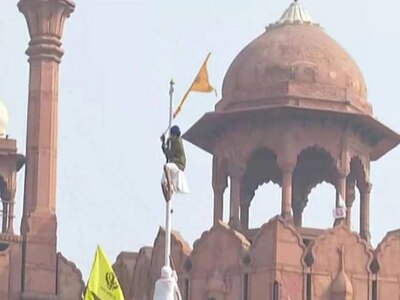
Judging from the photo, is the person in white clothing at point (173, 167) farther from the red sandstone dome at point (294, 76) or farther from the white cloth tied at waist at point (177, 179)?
the red sandstone dome at point (294, 76)

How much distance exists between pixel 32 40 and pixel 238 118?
4.22 m

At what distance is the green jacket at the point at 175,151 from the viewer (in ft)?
108

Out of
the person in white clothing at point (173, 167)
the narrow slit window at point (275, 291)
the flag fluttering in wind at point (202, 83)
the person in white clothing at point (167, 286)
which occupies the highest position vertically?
the flag fluttering in wind at point (202, 83)

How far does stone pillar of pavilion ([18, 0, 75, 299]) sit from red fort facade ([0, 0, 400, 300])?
19 millimetres

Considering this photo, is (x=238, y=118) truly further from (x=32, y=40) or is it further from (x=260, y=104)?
(x=32, y=40)

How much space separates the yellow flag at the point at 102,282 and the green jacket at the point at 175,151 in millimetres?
4745

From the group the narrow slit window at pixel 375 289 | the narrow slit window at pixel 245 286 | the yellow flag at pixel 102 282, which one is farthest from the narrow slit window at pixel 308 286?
the yellow flag at pixel 102 282

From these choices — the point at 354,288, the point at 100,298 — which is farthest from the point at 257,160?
the point at 100,298

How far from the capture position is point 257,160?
167 ft

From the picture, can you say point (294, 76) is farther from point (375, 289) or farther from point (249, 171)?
point (375, 289)

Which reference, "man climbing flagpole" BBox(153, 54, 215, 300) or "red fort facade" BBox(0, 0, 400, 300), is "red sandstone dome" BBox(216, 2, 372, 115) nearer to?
"red fort facade" BBox(0, 0, 400, 300)

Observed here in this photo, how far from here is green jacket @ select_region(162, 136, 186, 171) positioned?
3294 centimetres

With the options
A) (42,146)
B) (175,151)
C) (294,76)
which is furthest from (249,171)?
(175,151)

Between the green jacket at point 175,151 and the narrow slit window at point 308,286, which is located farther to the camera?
the narrow slit window at point 308,286
